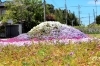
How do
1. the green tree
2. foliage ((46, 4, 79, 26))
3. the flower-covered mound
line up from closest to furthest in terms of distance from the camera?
the flower-covered mound
the green tree
foliage ((46, 4, 79, 26))

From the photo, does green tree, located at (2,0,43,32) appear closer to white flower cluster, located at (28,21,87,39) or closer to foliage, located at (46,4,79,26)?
foliage, located at (46,4,79,26)

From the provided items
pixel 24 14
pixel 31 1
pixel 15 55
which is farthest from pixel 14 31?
pixel 15 55

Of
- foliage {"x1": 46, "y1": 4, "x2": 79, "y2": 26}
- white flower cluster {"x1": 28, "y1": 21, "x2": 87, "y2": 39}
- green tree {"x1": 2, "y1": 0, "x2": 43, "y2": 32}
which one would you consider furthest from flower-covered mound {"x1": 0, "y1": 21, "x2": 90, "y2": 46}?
foliage {"x1": 46, "y1": 4, "x2": 79, "y2": 26}

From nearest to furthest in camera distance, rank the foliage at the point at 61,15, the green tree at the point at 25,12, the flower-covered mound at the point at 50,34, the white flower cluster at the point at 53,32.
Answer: the flower-covered mound at the point at 50,34 < the white flower cluster at the point at 53,32 < the green tree at the point at 25,12 < the foliage at the point at 61,15

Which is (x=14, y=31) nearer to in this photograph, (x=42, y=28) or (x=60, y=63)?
(x=42, y=28)

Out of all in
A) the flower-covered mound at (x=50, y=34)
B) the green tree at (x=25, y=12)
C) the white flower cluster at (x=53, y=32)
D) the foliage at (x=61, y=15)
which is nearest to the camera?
the flower-covered mound at (x=50, y=34)

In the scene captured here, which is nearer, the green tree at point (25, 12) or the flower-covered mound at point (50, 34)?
the flower-covered mound at point (50, 34)

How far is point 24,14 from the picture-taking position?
189 ft

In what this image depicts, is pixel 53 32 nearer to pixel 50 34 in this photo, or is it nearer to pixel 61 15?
pixel 50 34

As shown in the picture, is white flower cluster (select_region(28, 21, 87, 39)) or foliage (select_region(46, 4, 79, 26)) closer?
white flower cluster (select_region(28, 21, 87, 39))

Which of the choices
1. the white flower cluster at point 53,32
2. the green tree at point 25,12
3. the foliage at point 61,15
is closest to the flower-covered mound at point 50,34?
the white flower cluster at point 53,32

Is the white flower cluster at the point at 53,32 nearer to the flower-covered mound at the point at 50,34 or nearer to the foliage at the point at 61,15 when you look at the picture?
the flower-covered mound at the point at 50,34

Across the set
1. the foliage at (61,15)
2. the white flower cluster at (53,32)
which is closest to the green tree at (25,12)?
the foliage at (61,15)

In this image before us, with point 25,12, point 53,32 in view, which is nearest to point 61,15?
point 25,12
